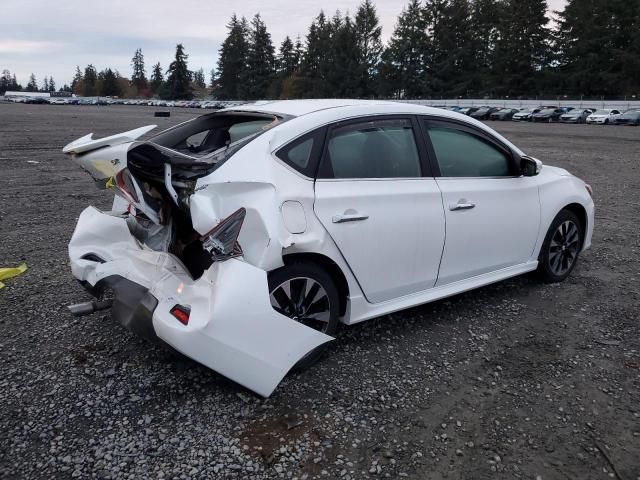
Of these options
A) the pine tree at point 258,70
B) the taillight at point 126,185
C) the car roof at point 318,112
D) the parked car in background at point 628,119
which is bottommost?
the taillight at point 126,185

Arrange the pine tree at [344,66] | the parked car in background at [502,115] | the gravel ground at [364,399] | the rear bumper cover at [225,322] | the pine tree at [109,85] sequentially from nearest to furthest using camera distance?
the gravel ground at [364,399], the rear bumper cover at [225,322], the parked car in background at [502,115], the pine tree at [344,66], the pine tree at [109,85]

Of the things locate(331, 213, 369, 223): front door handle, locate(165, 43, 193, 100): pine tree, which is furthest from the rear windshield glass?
locate(165, 43, 193, 100): pine tree

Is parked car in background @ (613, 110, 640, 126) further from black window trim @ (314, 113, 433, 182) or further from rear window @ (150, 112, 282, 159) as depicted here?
rear window @ (150, 112, 282, 159)

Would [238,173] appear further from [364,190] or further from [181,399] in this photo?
[181,399]

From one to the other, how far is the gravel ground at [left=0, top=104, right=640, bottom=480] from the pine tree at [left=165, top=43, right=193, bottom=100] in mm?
109051

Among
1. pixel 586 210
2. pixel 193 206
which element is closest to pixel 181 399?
pixel 193 206

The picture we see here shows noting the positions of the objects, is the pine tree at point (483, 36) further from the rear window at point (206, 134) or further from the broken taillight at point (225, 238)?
the broken taillight at point (225, 238)

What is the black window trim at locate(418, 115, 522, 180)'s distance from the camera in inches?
150

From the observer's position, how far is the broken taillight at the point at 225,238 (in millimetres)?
2783

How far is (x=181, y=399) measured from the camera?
2979 mm

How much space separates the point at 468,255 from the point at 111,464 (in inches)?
110

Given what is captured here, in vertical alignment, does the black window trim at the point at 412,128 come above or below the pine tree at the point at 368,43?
below

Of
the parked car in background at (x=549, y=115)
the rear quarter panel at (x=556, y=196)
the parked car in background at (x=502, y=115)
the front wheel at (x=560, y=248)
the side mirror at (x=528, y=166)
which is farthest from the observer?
the parked car in background at (x=502, y=115)

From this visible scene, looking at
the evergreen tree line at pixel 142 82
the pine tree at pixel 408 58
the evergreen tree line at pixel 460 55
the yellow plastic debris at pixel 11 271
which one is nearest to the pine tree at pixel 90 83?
the evergreen tree line at pixel 142 82
